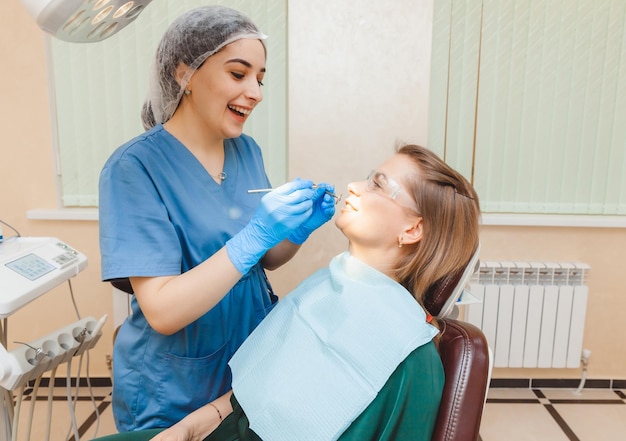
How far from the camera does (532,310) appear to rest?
2.46m

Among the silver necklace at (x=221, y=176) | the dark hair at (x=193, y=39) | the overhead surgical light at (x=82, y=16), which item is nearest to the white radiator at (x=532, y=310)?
the silver necklace at (x=221, y=176)

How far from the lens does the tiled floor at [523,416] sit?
2.19m

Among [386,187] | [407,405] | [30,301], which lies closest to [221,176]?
[386,187]

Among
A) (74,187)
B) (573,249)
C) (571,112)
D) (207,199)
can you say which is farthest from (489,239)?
(74,187)

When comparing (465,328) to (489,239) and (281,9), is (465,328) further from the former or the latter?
(281,9)

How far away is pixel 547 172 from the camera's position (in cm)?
245

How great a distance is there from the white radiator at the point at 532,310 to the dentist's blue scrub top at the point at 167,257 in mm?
1518

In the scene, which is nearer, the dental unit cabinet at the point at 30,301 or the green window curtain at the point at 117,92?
the dental unit cabinet at the point at 30,301

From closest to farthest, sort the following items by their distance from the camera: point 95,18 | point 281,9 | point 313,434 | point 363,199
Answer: point 95,18
point 313,434
point 363,199
point 281,9

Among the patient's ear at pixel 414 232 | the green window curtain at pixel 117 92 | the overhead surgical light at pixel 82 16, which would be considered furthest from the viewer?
the green window curtain at pixel 117 92

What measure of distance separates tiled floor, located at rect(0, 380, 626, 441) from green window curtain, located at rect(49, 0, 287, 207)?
38.7 inches

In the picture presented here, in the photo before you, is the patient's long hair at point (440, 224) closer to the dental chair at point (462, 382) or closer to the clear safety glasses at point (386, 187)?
the clear safety glasses at point (386, 187)

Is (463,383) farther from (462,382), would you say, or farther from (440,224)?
(440,224)

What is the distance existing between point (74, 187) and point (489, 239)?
206 cm
